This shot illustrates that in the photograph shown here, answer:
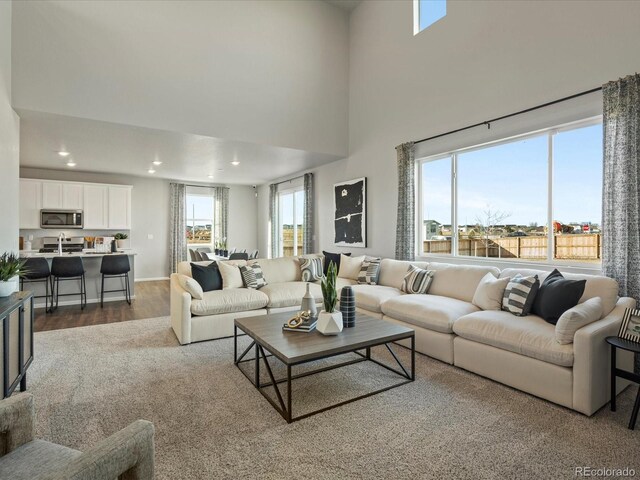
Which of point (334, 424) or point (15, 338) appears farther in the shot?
point (15, 338)

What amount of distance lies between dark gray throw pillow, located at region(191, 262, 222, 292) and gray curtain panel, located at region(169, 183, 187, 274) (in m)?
5.09

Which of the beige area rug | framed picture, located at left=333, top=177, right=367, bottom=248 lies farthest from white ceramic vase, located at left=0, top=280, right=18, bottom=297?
framed picture, located at left=333, top=177, right=367, bottom=248

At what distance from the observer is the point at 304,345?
2.53 metres

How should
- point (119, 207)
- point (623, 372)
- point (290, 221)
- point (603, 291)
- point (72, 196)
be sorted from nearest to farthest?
point (623, 372), point (603, 291), point (72, 196), point (119, 207), point (290, 221)

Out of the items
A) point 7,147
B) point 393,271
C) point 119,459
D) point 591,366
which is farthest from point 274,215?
point 119,459

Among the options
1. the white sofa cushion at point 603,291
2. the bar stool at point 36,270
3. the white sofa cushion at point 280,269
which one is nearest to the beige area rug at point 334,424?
the white sofa cushion at point 603,291

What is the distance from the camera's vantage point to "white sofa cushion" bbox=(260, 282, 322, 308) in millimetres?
4484

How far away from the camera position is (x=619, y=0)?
3.12m

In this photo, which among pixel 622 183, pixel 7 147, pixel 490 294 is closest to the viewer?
pixel 622 183

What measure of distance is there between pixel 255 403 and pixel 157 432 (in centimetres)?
65

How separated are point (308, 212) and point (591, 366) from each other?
5.79 meters

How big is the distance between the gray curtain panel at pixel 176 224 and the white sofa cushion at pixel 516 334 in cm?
785

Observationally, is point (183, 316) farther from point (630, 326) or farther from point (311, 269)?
point (630, 326)

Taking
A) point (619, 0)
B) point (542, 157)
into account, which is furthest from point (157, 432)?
point (619, 0)
